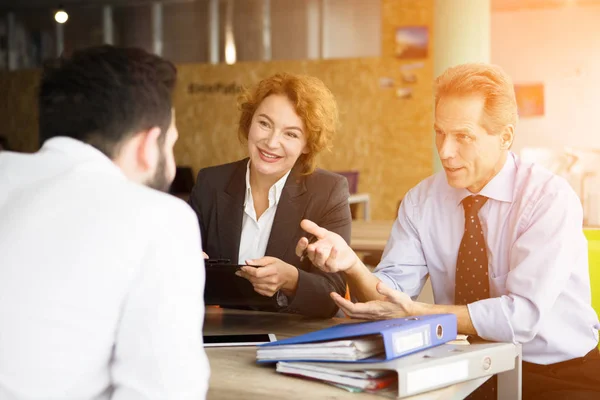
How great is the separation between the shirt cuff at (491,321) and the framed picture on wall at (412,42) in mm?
7546

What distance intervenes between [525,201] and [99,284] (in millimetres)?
1304

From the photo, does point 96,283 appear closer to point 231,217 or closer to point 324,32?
point 231,217

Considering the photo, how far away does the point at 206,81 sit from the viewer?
10.1 metres

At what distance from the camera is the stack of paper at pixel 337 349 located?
138 cm

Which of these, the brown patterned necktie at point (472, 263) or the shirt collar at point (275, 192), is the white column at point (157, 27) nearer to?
the shirt collar at point (275, 192)

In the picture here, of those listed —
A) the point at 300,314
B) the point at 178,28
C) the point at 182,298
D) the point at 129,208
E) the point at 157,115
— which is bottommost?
the point at 300,314

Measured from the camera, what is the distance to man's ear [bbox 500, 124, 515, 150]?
6.71 ft

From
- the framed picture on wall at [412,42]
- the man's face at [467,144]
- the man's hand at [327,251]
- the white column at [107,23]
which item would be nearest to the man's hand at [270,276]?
the man's hand at [327,251]

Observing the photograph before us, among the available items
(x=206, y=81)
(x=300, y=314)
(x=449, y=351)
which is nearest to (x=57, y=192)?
(x=449, y=351)

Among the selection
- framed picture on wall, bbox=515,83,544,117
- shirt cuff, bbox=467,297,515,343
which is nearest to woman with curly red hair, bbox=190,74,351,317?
shirt cuff, bbox=467,297,515,343

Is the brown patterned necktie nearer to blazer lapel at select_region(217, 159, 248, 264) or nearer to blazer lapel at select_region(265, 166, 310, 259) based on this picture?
blazer lapel at select_region(265, 166, 310, 259)

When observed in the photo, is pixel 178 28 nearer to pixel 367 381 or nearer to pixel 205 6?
pixel 205 6

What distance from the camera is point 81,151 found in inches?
43.1

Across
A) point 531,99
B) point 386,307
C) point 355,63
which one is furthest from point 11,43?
point 386,307
